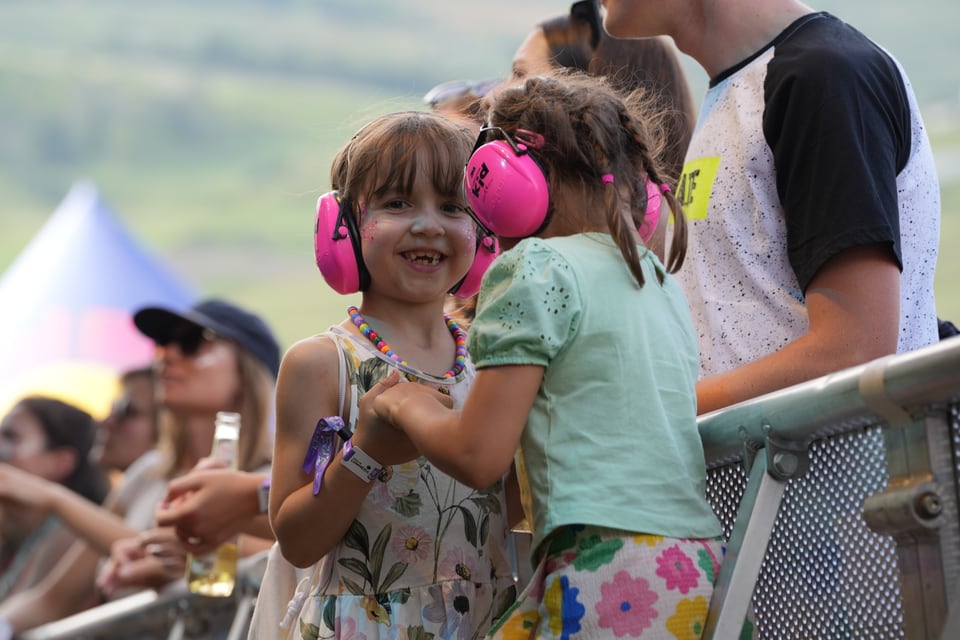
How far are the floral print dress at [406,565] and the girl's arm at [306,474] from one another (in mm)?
55

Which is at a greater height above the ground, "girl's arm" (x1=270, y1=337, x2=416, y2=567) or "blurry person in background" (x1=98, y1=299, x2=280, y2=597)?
"girl's arm" (x1=270, y1=337, x2=416, y2=567)

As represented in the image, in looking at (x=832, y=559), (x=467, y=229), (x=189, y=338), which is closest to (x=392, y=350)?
(x=467, y=229)

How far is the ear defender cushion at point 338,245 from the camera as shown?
7.94 feet

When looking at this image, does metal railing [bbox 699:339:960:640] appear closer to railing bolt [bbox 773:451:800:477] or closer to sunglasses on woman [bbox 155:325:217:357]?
railing bolt [bbox 773:451:800:477]

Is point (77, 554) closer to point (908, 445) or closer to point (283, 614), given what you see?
point (283, 614)

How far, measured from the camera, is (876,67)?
2393mm

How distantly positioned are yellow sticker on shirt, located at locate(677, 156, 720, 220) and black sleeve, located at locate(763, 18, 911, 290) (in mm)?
154

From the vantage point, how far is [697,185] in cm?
261

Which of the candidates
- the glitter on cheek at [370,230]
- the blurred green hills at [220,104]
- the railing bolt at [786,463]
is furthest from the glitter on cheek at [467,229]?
the blurred green hills at [220,104]

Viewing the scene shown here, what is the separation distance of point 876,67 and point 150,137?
45084 mm

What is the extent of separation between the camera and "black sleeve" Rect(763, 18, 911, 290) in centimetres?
225

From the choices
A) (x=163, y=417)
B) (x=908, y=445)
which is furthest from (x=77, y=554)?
(x=908, y=445)

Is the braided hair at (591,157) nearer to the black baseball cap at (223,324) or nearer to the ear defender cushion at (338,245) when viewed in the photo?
the ear defender cushion at (338,245)

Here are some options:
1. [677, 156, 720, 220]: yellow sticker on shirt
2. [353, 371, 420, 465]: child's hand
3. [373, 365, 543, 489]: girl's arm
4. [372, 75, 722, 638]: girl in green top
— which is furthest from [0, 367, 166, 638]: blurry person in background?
[373, 365, 543, 489]: girl's arm
